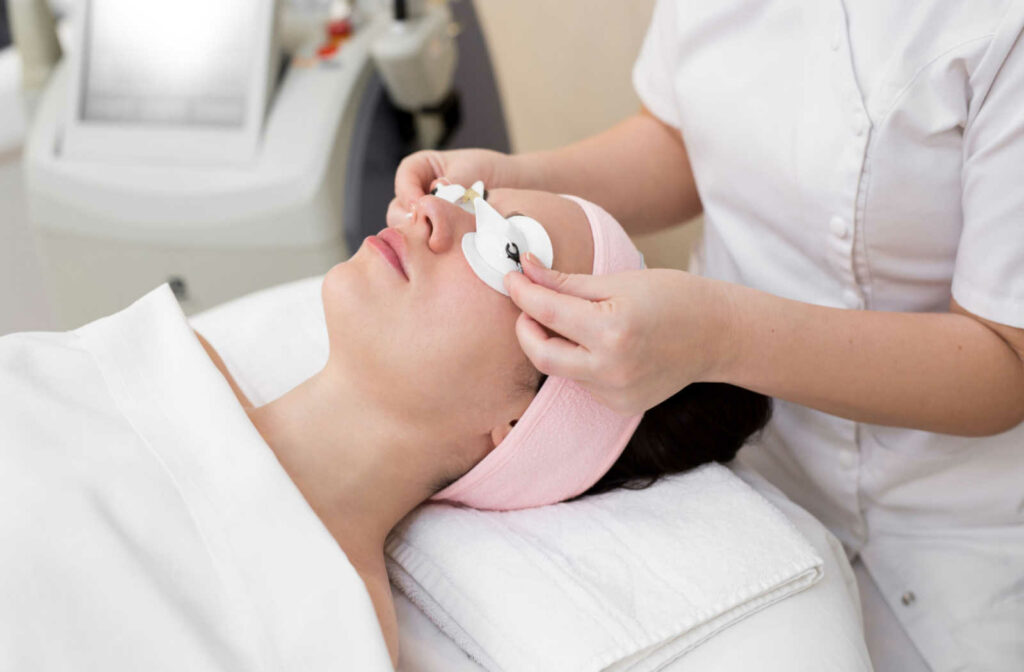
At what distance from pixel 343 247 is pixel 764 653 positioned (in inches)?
48.8

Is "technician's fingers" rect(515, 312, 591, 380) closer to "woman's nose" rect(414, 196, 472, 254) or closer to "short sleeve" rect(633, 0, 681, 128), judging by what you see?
"woman's nose" rect(414, 196, 472, 254)

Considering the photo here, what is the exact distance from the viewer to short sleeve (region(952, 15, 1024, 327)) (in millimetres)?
877

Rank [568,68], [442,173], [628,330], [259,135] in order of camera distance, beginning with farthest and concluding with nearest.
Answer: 1. [568,68]
2. [259,135]
3. [442,173]
4. [628,330]

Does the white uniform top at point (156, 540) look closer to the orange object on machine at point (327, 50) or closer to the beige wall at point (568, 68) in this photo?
the orange object on machine at point (327, 50)

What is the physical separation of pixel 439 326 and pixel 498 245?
117 millimetres

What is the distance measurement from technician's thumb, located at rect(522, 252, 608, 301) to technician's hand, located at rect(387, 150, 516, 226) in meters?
0.29

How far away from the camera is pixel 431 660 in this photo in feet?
3.41

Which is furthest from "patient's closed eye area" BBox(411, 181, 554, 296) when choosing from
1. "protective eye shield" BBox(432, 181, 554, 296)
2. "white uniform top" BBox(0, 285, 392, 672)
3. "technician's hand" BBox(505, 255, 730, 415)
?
"white uniform top" BBox(0, 285, 392, 672)

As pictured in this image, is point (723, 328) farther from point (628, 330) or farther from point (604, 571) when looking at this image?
point (604, 571)

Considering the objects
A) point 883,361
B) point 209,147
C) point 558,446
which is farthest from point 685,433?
point 209,147

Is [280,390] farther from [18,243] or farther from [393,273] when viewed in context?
[18,243]

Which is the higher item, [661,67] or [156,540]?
[661,67]

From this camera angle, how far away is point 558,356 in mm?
887

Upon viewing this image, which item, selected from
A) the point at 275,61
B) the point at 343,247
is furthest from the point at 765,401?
the point at 275,61
